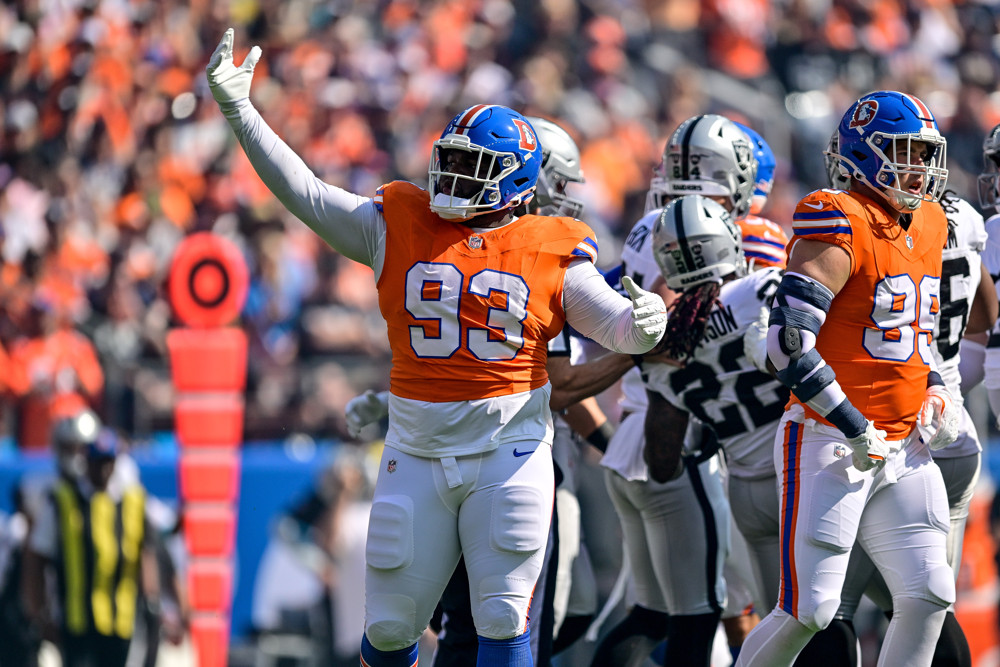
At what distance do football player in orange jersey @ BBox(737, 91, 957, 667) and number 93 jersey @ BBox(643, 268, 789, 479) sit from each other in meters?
0.44

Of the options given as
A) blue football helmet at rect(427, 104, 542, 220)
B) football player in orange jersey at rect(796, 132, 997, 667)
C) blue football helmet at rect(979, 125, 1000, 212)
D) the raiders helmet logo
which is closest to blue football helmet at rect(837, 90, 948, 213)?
the raiders helmet logo

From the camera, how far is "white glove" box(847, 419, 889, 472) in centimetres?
402

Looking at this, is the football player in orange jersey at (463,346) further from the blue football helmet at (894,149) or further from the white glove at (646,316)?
the blue football helmet at (894,149)

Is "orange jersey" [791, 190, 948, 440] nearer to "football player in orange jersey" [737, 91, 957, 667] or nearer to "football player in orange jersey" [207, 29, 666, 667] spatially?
"football player in orange jersey" [737, 91, 957, 667]

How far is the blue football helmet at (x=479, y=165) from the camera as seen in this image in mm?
4070

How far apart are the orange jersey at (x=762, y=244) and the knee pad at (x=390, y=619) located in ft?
6.25

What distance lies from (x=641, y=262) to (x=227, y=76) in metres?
1.73

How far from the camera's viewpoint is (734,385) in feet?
15.6

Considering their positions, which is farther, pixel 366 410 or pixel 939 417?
pixel 366 410

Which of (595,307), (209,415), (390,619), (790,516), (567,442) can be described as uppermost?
(595,307)

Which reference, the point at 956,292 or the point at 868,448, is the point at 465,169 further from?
the point at 956,292

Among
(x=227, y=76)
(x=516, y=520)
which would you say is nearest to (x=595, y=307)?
(x=516, y=520)

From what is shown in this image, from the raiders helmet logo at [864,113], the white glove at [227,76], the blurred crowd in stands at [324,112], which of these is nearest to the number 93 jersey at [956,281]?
the raiders helmet logo at [864,113]

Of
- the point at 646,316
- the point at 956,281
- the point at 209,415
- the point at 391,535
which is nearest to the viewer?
the point at 646,316
